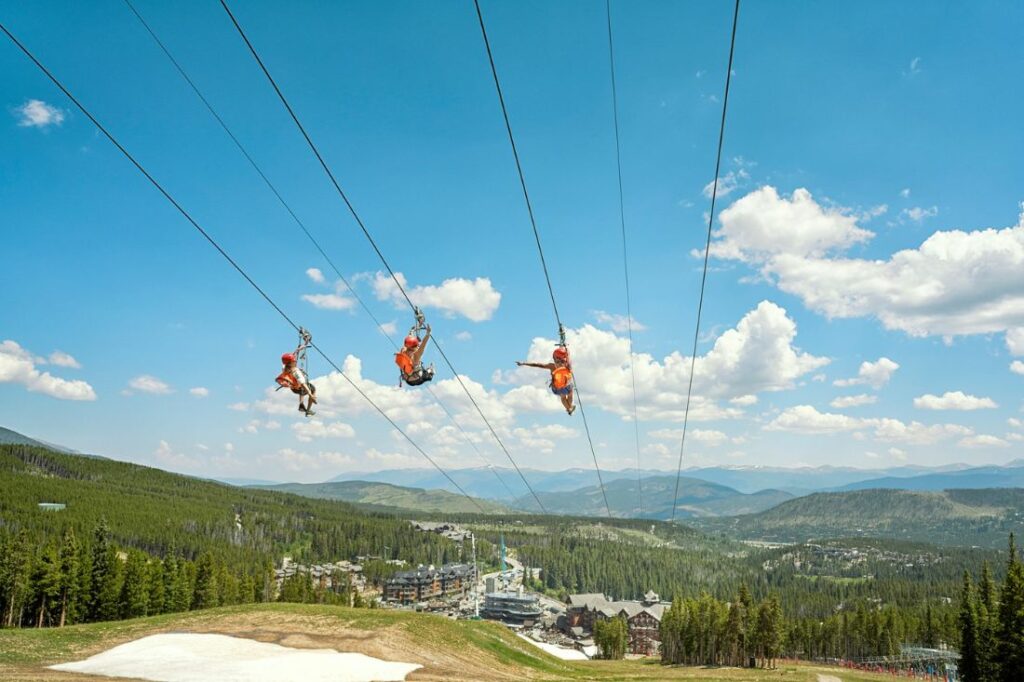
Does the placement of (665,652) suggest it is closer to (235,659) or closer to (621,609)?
(621,609)

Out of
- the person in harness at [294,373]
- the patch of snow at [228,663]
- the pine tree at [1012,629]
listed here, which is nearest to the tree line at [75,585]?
the patch of snow at [228,663]

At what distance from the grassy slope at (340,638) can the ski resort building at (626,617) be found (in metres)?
121

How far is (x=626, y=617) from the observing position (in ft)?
546

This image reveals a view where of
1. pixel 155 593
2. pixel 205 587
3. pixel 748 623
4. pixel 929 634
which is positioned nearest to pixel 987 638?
pixel 748 623

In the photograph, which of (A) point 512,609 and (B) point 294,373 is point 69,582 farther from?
(A) point 512,609

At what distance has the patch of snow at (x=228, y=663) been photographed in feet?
90.5

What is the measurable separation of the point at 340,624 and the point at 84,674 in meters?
17.0

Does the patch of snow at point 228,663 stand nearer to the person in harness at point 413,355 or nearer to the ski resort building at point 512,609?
the person in harness at point 413,355

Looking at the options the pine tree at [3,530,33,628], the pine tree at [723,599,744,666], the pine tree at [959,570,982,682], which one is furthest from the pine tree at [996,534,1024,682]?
the pine tree at [3,530,33,628]

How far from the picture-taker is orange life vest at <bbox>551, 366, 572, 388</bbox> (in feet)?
69.8

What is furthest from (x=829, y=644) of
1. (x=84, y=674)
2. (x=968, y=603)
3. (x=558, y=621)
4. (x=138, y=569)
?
(x=84, y=674)

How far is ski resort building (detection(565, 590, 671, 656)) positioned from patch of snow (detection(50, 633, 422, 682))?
135 metres

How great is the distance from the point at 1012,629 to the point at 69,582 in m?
98.5

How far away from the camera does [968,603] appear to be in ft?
227
